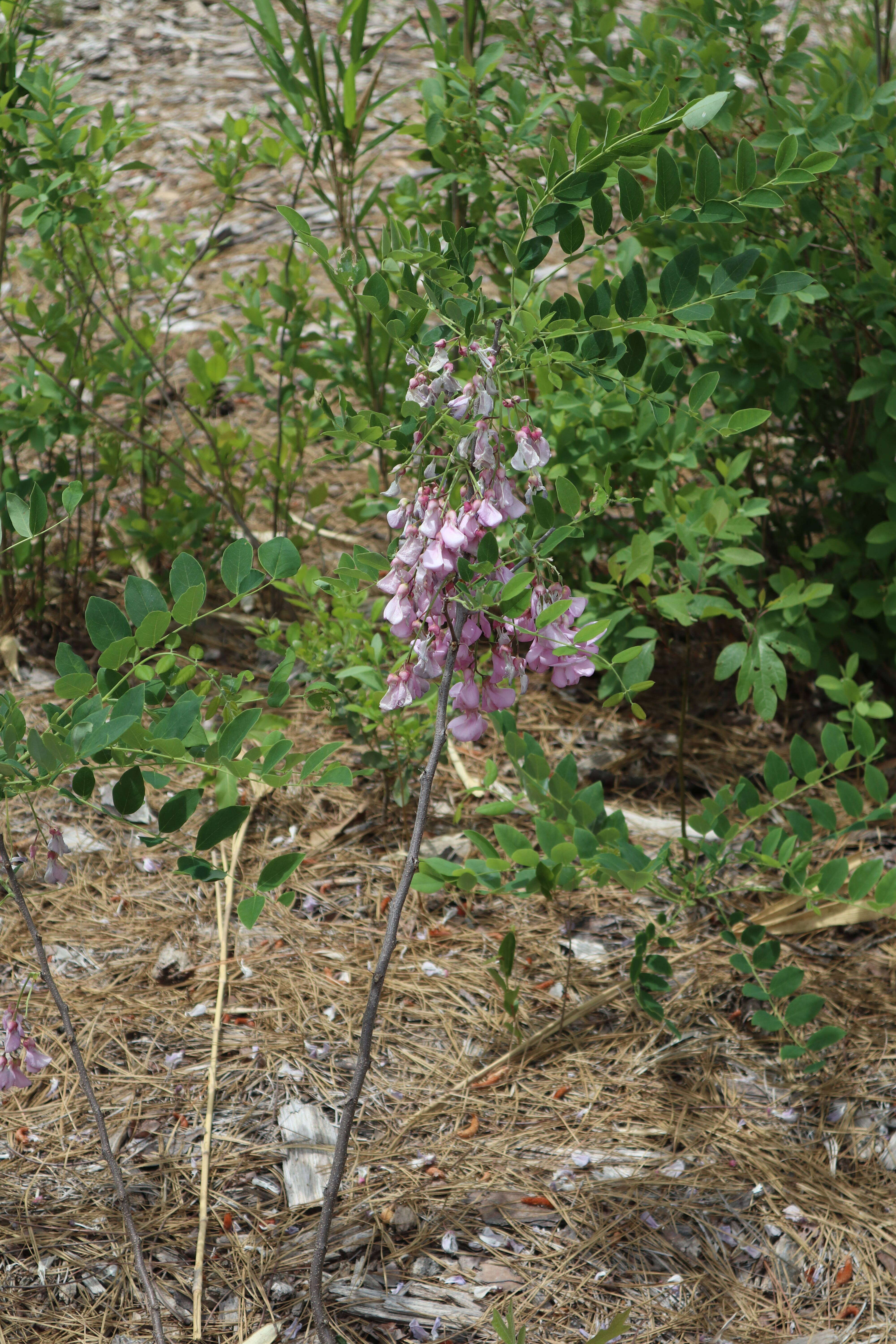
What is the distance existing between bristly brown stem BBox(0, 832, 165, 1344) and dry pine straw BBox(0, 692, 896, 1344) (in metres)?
0.07

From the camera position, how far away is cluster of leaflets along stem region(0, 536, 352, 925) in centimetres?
109

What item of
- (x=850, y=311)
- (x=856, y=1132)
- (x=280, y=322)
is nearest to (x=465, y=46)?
(x=280, y=322)

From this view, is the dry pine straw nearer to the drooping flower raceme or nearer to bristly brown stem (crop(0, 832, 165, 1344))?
bristly brown stem (crop(0, 832, 165, 1344))

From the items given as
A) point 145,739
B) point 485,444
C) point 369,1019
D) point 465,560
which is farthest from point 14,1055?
point 485,444

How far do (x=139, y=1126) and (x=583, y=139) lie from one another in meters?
1.54

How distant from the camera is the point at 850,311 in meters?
2.16

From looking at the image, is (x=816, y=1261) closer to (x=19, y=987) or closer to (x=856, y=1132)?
(x=856, y=1132)

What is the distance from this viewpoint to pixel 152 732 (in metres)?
1.16

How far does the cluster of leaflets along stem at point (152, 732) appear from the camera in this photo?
3.58 ft

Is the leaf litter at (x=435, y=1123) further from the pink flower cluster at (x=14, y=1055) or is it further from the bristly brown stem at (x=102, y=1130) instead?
the pink flower cluster at (x=14, y=1055)

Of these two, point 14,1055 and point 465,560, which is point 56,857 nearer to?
point 14,1055

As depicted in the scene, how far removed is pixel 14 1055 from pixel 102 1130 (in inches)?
6.6

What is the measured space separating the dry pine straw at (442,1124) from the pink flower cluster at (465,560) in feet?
2.39

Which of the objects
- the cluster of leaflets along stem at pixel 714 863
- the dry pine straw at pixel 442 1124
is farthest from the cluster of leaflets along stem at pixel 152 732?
the dry pine straw at pixel 442 1124
